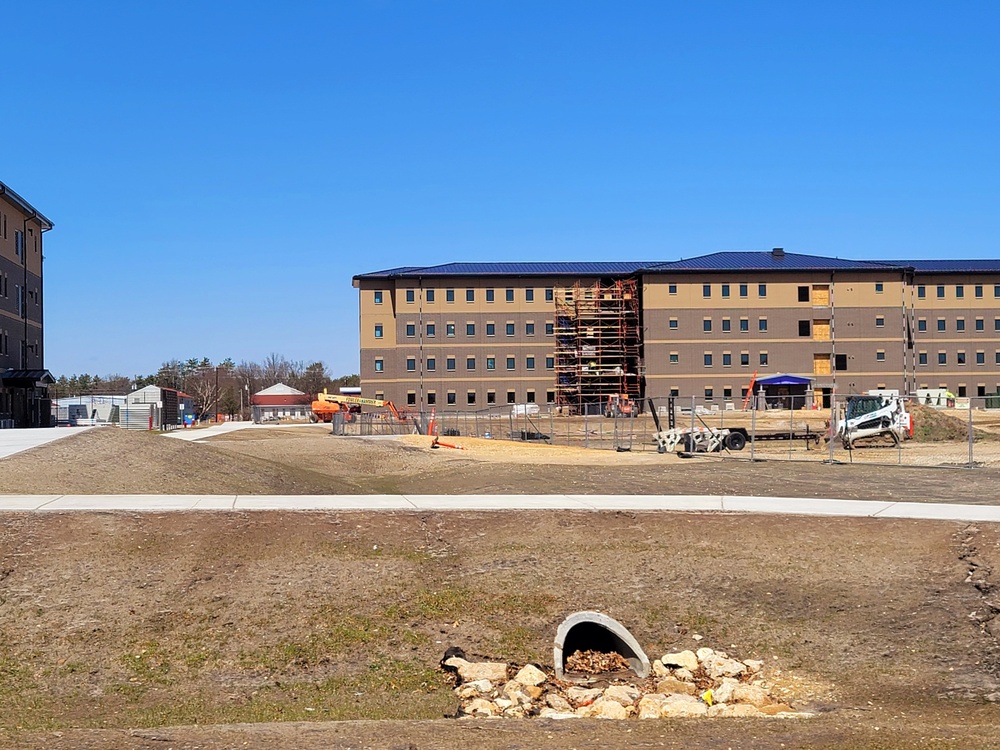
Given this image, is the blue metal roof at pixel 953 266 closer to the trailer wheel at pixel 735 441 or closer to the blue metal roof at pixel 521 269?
the blue metal roof at pixel 521 269

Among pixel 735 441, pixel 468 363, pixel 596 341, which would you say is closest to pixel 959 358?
pixel 596 341

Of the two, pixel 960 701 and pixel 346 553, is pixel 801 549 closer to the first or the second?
pixel 960 701

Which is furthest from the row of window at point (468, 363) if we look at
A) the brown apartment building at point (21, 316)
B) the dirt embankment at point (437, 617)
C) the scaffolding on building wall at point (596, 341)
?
the dirt embankment at point (437, 617)

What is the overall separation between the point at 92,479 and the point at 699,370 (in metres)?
74.3

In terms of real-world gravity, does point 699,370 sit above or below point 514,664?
above

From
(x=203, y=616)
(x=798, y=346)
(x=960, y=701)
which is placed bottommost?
(x=960, y=701)

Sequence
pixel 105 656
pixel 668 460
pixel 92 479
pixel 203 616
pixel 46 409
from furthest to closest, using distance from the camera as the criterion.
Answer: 1. pixel 46 409
2. pixel 668 460
3. pixel 92 479
4. pixel 203 616
5. pixel 105 656

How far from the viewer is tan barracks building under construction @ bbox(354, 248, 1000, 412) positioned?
91.3 m

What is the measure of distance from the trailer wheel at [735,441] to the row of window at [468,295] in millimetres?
52964

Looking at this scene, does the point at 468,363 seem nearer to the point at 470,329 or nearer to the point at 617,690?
the point at 470,329

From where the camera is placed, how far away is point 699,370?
9150 cm

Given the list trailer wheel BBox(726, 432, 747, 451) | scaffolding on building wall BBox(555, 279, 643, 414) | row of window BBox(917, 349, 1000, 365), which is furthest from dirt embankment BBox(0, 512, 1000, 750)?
row of window BBox(917, 349, 1000, 365)

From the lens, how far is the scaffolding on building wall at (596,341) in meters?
93.8

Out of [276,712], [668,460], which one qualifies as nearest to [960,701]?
[276,712]
